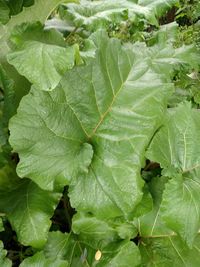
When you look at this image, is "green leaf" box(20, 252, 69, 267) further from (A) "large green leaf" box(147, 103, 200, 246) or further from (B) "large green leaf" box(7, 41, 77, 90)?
(B) "large green leaf" box(7, 41, 77, 90)

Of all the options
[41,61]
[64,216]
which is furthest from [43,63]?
[64,216]

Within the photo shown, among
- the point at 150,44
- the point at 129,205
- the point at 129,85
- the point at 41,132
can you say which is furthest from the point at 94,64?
the point at 150,44

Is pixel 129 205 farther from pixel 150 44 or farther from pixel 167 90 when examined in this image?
pixel 150 44

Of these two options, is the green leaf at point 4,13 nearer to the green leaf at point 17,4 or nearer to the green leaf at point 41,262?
the green leaf at point 17,4

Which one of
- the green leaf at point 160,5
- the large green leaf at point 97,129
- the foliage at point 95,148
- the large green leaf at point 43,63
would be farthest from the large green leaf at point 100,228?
the green leaf at point 160,5

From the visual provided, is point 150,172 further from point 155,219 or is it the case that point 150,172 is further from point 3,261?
point 3,261

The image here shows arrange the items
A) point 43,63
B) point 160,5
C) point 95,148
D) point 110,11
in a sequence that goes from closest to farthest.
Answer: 1. point 43,63
2. point 95,148
3. point 110,11
4. point 160,5

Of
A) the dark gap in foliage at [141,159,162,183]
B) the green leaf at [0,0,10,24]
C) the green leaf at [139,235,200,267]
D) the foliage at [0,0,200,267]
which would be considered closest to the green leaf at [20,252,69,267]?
the foliage at [0,0,200,267]
